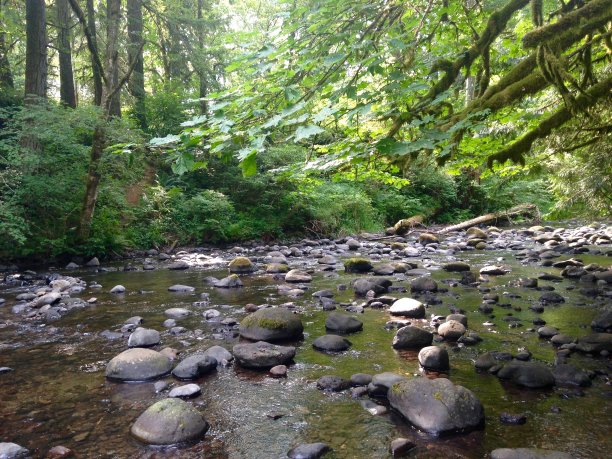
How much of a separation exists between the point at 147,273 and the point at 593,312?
8.46 metres

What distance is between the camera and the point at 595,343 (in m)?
4.57

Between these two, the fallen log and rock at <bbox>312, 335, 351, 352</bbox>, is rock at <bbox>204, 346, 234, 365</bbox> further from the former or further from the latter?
the fallen log

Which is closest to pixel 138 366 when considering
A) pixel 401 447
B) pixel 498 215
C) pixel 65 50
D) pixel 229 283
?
pixel 401 447

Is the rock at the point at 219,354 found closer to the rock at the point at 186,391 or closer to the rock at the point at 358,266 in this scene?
the rock at the point at 186,391

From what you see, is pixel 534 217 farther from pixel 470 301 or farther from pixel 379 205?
pixel 470 301

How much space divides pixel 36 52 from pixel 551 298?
13.8 meters

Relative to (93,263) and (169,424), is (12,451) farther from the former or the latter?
(93,263)

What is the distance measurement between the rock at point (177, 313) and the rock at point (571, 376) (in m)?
4.59

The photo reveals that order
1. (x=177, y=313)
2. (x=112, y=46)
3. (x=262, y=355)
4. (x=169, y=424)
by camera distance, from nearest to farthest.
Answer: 1. (x=169, y=424)
2. (x=262, y=355)
3. (x=177, y=313)
4. (x=112, y=46)

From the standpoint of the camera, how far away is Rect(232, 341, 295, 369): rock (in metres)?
4.42

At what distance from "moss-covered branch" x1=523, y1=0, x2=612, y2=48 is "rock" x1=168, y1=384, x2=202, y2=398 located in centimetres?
403

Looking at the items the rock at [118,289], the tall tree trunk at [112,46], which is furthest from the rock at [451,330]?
the tall tree trunk at [112,46]

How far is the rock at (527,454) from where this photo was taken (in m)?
2.68

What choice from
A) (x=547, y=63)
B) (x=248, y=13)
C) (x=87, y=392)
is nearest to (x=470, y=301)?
(x=547, y=63)
